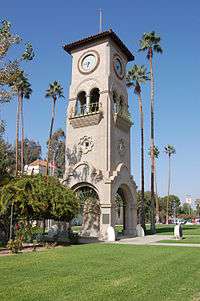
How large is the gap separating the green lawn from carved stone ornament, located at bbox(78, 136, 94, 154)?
14.7 meters

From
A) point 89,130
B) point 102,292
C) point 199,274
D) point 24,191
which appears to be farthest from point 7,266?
point 89,130

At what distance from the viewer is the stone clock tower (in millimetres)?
28781

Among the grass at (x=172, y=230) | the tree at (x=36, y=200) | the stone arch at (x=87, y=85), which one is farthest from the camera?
the grass at (x=172, y=230)

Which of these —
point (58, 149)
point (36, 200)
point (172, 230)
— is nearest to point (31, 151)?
point (58, 149)

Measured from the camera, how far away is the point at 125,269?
41.5 ft

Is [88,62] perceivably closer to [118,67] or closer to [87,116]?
[118,67]

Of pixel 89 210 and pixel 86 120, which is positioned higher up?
pixel 86 120

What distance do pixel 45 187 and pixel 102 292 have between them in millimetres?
14641

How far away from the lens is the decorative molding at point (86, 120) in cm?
2998

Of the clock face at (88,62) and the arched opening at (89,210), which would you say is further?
the clock face at (88,62)

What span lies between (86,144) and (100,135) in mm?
1653

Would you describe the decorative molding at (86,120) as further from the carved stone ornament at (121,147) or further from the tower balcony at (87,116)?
the carved stone ornament at (121,147)

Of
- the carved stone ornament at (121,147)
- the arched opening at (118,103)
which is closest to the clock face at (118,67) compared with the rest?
the arched opening at (118,103)

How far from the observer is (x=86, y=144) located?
30641 mm
